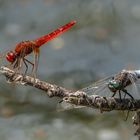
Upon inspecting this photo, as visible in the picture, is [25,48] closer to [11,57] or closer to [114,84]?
[11,57]

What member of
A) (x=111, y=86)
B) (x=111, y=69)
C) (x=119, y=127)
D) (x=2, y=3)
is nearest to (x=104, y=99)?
(x=111, y=86)

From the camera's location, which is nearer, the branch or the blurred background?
the branch

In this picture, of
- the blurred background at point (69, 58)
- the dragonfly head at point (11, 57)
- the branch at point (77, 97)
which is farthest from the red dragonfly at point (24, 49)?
the blurred background at point (69, 58)

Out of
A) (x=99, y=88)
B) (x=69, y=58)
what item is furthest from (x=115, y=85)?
(x=69, y=58)

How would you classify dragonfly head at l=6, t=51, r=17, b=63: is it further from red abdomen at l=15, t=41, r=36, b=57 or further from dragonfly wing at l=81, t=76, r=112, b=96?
dragonfly wing at l=81, t=76, r=112, b=96

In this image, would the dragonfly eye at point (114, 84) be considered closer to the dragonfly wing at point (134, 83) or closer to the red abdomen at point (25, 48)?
the dragonfly wing at point (134, 83)

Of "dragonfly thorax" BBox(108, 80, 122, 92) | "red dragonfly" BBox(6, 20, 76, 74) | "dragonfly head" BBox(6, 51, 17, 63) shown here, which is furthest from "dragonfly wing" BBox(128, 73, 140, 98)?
"dragonfly head" BBox(6, 51, 17, 63)
